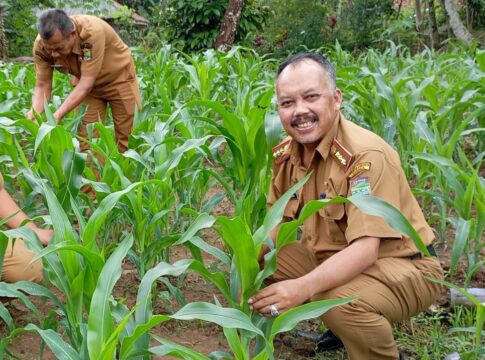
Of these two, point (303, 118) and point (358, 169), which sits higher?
point (303, 118)

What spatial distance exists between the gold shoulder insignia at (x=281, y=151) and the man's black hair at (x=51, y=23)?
1.96 meters

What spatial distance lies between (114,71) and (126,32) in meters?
11.4

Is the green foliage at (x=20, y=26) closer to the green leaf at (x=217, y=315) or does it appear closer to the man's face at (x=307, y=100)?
the man's face at (x=307, y=100)

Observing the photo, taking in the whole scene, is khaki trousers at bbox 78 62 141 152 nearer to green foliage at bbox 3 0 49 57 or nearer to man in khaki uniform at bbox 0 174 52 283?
man in khaki uniform at bbox 0 174 52 283

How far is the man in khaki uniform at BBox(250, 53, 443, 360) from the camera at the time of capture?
1760mm

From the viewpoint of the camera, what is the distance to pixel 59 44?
3650 mm

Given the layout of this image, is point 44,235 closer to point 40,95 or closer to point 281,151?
point 281,151

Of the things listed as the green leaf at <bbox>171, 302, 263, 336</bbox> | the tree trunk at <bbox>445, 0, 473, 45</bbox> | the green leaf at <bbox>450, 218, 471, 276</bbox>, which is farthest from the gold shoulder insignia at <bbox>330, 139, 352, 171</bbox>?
the tree trunk at <bbox>445, 0, 473, 45</bbox>

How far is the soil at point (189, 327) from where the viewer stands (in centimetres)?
218

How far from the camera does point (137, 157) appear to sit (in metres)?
2.37

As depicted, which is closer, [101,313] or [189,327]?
[101,313]

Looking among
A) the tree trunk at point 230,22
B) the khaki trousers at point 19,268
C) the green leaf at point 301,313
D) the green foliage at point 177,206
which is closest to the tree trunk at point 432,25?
the tree trunk at point 230,22

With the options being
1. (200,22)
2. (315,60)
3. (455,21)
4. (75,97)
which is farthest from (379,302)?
(455,21)

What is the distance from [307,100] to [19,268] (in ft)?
3.89
